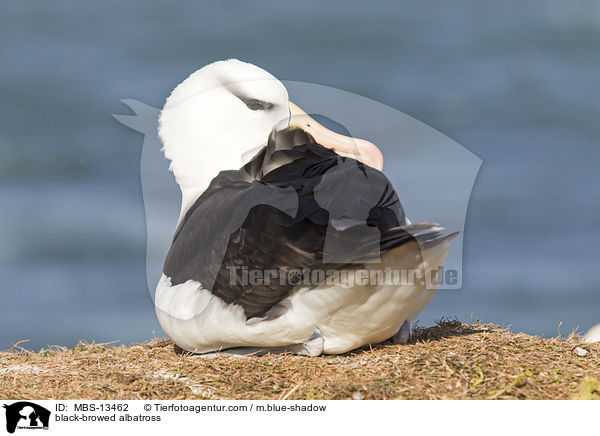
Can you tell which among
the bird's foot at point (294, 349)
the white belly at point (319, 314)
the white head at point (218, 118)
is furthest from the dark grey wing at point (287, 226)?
the white head at point (218, 118)

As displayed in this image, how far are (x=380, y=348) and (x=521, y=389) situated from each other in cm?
146

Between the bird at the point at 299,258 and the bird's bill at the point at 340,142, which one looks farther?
the bird's bill at the point at 340,142

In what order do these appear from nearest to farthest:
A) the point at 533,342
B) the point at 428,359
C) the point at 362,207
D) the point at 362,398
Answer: the point at 362,398, the point at 362,207, the point at 428,359, the point at 533,342

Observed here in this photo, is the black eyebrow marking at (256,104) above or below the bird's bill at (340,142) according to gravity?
A: above

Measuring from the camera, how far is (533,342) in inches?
199

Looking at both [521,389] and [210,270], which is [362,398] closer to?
[521,389]

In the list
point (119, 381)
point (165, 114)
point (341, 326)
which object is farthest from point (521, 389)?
point (165, 114)

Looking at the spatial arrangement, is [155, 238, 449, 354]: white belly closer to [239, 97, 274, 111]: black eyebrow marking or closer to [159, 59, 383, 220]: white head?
[159, 59, 383, 220]: white head

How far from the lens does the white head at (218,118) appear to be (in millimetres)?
6262
